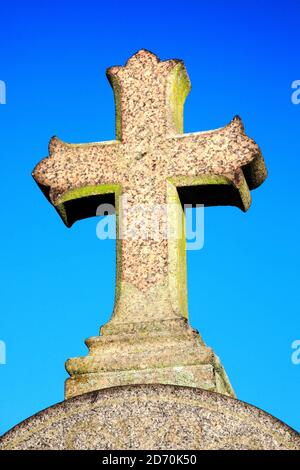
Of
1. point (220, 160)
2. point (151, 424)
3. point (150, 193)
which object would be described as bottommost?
point (151, 424)

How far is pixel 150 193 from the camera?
15.1 ft

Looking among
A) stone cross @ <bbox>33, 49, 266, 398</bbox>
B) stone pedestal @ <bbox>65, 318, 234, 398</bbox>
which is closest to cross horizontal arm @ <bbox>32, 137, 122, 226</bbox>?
stone cross @ <bbox>33, 49, 266, 398</bbox>

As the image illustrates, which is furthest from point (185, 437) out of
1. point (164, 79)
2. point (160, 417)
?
point (164, 79)

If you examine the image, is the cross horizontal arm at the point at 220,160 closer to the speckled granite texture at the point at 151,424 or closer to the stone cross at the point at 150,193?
the stone cross at the point at 150,193

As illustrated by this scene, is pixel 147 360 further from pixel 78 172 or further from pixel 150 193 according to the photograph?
pixel 78 172

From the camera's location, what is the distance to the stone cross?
403 cm

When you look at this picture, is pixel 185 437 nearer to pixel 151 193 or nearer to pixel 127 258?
pixel 127 258

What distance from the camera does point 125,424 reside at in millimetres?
3516

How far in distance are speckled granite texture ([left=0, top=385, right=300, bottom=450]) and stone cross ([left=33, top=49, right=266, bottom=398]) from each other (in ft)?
1.21

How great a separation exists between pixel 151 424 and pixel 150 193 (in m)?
1.52

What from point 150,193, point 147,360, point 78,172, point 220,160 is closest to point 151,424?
point 147,360

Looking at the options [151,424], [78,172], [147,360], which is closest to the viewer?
[151,424]

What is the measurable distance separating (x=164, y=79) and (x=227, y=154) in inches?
25.4

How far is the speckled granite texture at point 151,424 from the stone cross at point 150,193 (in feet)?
1.21
